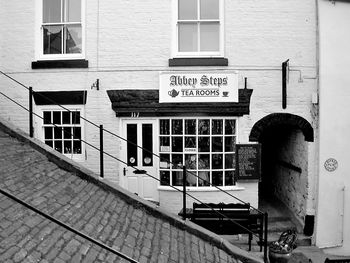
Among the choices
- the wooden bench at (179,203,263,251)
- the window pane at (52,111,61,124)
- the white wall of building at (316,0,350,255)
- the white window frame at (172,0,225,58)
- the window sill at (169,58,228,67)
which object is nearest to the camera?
the wooden bench at (179,203,263,251)

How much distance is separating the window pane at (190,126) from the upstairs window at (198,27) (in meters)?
1.66

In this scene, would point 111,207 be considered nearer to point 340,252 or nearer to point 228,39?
point 228,39

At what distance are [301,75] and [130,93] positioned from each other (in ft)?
13.3

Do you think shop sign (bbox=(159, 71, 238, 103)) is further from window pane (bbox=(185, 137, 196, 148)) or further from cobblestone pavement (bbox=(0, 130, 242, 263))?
cobblestone pavement (bbox=(0, 130, 242, 263))

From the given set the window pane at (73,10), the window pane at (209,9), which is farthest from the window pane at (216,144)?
the window pane at (73,10)

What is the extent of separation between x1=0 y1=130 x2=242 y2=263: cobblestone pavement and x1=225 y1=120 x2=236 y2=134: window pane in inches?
138

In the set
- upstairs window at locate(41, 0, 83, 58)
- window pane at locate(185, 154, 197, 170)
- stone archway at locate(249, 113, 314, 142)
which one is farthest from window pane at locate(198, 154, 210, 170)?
upstairs window at locate(41, 0, 83, 58)

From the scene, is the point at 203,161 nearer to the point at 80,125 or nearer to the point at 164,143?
the point at 164,143

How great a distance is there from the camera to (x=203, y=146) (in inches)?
354

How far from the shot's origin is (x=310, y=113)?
878cm

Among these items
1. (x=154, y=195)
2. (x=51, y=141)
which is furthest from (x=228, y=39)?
(x=51, y=141)

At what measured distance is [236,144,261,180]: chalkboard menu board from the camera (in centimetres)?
884

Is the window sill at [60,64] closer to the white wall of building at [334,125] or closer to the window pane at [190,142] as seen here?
the window pane at [190,142]

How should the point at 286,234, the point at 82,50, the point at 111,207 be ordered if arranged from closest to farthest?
the point at 111,207 < the point at 286,234 < the point at 82,50
